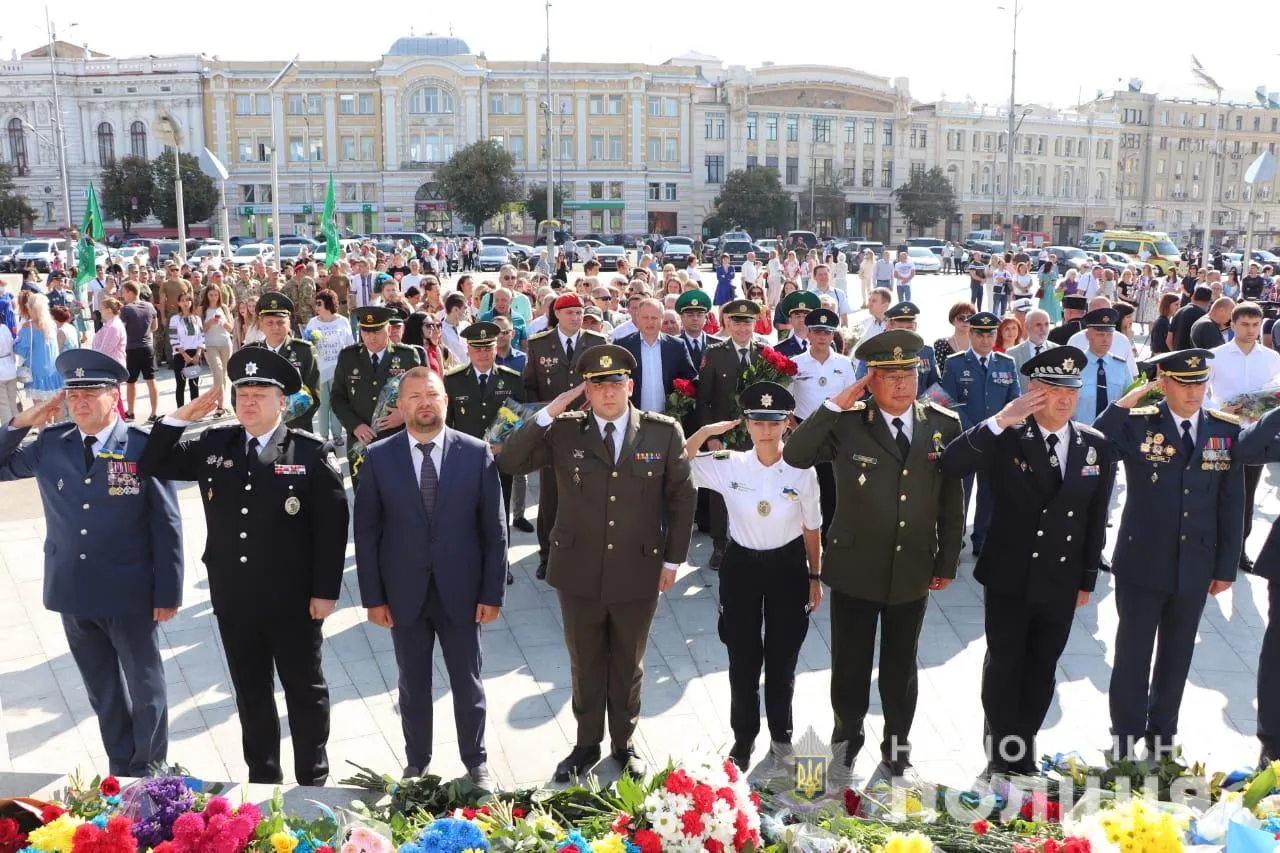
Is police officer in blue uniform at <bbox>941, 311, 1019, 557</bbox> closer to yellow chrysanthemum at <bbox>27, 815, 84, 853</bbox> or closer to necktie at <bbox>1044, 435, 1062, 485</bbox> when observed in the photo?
necktie at <bbox>1044, 435, 1062, 485</bbox>

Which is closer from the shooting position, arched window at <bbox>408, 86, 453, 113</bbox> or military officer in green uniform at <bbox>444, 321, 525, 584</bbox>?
military officer in green uniform at <bbox>444, 321, 525, 584</bbox>

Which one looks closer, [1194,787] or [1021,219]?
[1194,787]

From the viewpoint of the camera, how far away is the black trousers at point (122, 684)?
4715mm

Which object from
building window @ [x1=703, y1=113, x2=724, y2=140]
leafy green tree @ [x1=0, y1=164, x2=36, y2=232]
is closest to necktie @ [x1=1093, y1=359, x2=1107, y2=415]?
leafy green tree @ [x1=0, y1=164, x2=36, y2=232]

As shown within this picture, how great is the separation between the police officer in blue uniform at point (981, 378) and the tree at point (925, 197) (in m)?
72.6

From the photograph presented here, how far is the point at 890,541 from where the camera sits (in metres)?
4.78

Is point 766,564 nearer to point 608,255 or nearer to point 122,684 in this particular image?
point 122,684

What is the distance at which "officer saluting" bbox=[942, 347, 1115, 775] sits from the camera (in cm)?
468

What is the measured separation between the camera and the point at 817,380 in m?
7.73

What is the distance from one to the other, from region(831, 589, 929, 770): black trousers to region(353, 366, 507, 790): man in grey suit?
1570 millimetres

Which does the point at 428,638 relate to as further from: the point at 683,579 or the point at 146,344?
the point at 146,344

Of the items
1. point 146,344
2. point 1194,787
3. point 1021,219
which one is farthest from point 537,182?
point 1194,787

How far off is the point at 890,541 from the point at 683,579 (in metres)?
3.02

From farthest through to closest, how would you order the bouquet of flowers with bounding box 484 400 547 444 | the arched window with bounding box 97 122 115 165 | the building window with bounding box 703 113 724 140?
the building window with bounding box 703 113 724 140
the arched window with bounding box 97 122 115 165
the bouquet of flowers with bounding box 484 400 547 444
